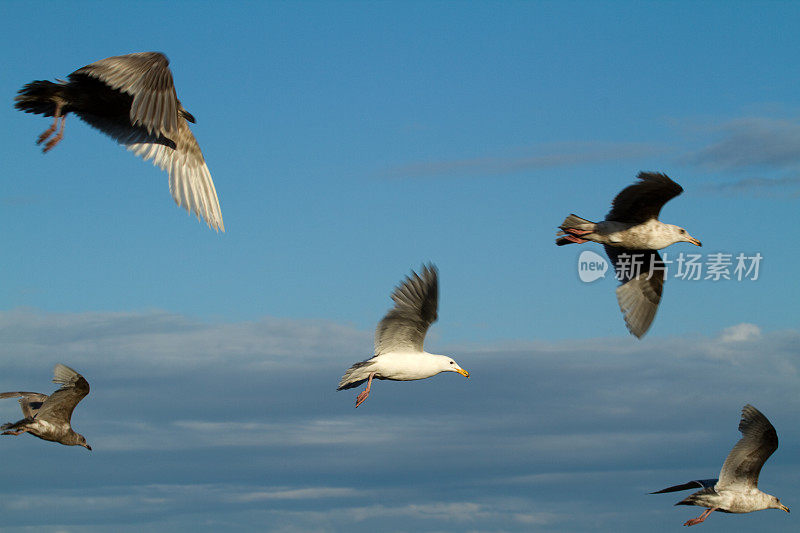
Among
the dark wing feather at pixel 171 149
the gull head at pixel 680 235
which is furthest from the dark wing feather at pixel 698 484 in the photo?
the dark wing feather at pixel 171 149

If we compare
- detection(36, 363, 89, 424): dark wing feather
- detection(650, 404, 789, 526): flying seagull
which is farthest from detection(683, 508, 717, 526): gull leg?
detection(36, 363, 89, 424): dark wing feather

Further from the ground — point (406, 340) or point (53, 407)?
point (406, 340)

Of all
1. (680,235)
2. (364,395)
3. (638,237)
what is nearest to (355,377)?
(364,395)

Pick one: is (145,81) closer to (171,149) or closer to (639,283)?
(171,149)

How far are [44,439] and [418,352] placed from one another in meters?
9.36

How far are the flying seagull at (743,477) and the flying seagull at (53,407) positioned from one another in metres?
12.9

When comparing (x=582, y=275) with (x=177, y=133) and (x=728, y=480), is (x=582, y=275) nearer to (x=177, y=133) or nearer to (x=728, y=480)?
(x=728, y=480)

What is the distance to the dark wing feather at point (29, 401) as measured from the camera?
20.9 m

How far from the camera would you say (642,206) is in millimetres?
19234

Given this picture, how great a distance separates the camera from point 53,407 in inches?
820

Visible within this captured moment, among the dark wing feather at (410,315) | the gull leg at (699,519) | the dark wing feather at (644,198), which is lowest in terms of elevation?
the gull leg at (699,519)

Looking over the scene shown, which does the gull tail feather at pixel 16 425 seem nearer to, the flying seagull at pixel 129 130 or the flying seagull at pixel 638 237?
the flying seagull at pixel 129 130

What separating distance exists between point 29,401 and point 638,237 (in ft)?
45.6

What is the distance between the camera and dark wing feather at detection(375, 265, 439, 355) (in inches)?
667
